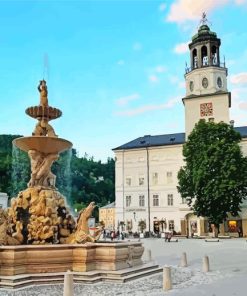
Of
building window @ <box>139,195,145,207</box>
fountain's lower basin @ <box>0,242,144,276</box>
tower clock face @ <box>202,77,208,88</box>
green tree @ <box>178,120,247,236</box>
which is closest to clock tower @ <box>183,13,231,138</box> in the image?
tower clock face @ <box>202,77,208,88</box>

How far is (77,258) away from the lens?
41.7 ft

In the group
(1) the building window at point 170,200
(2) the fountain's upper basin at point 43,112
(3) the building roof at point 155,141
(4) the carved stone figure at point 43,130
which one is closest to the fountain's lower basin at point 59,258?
(4) the carved stone figure at point 43,130

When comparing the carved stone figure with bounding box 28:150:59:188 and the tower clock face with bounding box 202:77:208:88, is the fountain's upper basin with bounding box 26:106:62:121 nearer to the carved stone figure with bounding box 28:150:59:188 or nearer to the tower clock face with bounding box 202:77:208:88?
the carved stone figure with bounding box 28:150:59:188

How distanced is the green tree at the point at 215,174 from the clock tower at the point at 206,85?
9.27 m

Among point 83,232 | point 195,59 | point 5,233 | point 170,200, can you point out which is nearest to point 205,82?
point 195,59

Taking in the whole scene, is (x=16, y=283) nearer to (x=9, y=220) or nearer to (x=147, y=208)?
(x=9, y=220)

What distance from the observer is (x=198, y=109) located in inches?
2296

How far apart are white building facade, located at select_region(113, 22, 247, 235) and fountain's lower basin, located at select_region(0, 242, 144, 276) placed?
43428 mm

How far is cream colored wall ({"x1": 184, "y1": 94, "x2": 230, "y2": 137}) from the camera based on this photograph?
57094 mm

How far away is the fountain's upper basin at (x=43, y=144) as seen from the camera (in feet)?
53.0

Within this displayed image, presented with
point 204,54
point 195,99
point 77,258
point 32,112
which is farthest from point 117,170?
point 77,258

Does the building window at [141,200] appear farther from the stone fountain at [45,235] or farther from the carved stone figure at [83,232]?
the carved stone figure at [83,232]

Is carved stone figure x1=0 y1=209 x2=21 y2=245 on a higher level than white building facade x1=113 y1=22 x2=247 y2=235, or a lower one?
lower

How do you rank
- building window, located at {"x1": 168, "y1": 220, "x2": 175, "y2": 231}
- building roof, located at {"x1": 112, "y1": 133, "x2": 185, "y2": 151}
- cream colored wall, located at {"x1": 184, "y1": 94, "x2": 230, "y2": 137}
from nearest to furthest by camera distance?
cream colored wall, located at {"x1": 184, "y1": 94, "x2": 230, "y2": 137}, building window, located at {"x1": 168, "y1": 220, "x2": 175, "y2": 231}, building roof, located at {"x1": 112, "y1": 133, "x2": 185, "y2": 151}
